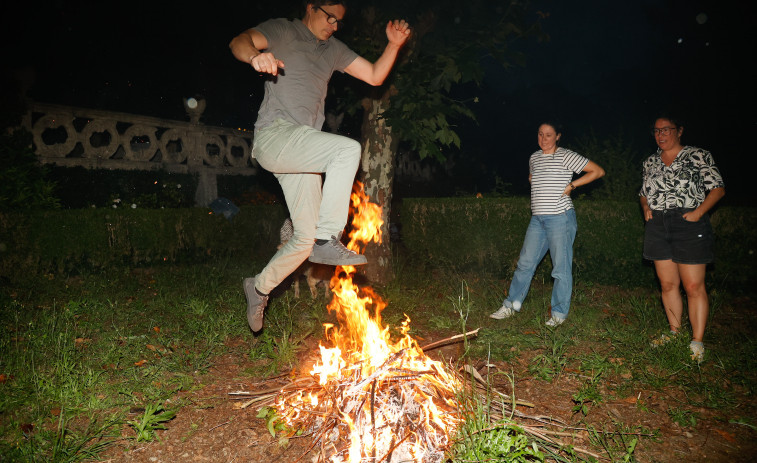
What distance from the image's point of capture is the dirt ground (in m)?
2.79

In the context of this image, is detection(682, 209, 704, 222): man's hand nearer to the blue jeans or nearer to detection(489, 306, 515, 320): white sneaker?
the blue jeans

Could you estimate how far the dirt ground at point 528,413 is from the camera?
2787 mm

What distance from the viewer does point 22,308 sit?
5.22 meters

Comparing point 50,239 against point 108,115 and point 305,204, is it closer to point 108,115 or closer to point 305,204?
point 108,115

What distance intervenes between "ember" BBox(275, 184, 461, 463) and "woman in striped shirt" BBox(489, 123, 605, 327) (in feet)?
8.75

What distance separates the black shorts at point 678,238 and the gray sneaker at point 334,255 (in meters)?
3.18

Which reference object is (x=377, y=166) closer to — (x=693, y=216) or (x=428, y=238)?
(x=428, y=238)

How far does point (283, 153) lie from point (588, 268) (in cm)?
608

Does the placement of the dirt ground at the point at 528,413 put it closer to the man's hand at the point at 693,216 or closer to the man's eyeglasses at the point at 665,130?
the man's hand at the point at 693,216

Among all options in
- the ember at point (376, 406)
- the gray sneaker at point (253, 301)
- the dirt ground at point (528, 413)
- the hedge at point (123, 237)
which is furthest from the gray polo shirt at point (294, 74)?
the hedge at point (123, 237)

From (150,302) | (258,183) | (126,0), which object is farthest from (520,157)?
(150,302)

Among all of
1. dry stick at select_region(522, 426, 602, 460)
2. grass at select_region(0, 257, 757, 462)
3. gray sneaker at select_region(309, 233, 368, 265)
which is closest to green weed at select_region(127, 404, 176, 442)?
grass at select_region(0, 257, 757, 462)

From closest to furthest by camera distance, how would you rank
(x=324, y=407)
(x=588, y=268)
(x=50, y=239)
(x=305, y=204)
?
(x=324, y=407), (x=305, y=204), (x=50, y=239), (x=588, y=268)

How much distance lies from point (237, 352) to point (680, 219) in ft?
14.9
